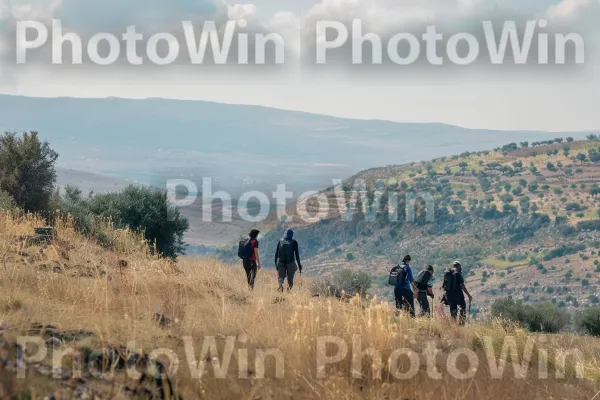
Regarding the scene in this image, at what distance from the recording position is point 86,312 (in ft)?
26.1

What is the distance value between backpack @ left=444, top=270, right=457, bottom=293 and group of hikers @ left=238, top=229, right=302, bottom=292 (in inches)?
133

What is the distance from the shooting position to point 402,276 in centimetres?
1622

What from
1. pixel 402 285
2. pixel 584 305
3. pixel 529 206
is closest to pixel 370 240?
pixel 529 206

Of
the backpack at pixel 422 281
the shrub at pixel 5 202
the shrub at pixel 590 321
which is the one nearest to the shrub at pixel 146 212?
the shrub at pixel 5 202

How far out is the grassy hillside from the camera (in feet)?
347

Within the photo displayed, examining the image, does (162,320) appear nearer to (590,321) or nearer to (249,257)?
(249,257)

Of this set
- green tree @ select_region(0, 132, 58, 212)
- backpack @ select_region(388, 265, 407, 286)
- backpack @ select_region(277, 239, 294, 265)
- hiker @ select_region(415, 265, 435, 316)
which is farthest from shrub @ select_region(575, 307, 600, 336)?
green tree @ select_region(0, 132, 58, 212)

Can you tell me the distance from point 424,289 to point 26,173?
13.4 metres

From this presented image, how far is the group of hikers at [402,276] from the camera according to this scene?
1620 cm

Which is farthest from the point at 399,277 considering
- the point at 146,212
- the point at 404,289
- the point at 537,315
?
the point at 537,315

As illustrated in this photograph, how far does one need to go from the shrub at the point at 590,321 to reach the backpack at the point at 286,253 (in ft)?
60.3

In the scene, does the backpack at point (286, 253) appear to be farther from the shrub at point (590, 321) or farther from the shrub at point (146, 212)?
the shrub at point (590, 321)

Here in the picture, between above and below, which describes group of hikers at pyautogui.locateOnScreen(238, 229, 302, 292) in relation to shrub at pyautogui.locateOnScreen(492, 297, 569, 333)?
above

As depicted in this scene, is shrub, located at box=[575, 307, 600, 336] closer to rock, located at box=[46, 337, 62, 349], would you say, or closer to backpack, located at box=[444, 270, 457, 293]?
backpack, located at box=[444, 270, 457, 293]
